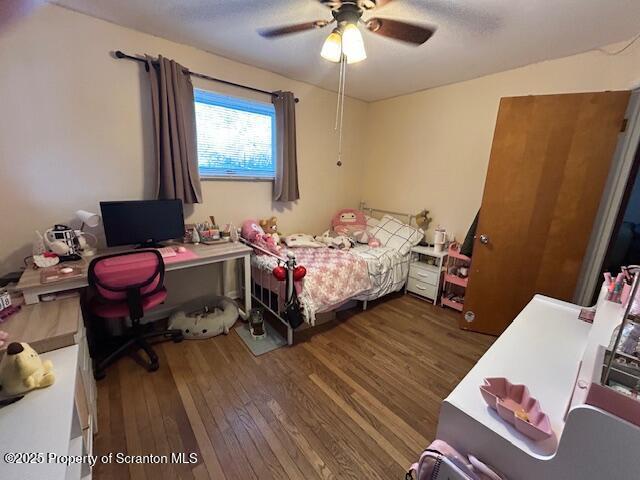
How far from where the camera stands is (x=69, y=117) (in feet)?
6.47

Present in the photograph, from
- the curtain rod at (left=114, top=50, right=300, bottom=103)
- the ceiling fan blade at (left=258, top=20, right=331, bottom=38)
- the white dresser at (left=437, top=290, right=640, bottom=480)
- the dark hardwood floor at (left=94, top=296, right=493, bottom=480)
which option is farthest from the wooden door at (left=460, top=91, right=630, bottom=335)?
the curtain rod at (left=114, top=50, right=300, bottom=103)

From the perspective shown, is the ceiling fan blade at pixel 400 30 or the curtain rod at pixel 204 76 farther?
the curtain rod at pixel 204 76

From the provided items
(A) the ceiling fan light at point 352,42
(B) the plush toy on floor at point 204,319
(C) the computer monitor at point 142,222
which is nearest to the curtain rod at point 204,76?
(C) the computer monitor at point 142,222

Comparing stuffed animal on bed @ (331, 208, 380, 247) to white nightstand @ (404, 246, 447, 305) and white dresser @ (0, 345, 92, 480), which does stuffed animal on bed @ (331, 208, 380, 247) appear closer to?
white nightstand @ (404, 246, 447, 305)

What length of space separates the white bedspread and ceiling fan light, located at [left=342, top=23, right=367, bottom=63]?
1737mm

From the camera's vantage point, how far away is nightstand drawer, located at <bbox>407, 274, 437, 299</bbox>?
3.04m

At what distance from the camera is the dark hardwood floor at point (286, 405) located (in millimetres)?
1349

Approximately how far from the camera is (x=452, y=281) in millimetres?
2883

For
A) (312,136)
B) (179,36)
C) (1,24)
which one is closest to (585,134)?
(312,136)

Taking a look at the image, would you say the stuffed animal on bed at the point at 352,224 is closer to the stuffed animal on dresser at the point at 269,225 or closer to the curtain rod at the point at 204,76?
the stuffed animal on dresser at the point at 269,225

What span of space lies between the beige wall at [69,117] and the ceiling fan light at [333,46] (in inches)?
53.0

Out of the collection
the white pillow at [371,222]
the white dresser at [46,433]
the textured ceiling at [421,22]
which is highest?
the textured ceiling at [421,22]

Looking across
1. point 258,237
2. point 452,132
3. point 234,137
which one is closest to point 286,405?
point 258,237

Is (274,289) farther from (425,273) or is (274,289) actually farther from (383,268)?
(425,273)
